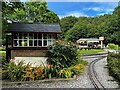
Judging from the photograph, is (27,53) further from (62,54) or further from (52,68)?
(52,68)

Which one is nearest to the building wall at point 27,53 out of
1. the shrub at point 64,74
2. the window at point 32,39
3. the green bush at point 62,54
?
the window at point 32,39

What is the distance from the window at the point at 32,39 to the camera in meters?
12.7

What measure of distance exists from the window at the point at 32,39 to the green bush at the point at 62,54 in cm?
158

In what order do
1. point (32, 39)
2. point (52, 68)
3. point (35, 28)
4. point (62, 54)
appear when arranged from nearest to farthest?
1. point (52, 68)
2. point (62, 54)
3. point (32, 39)
4. point (35, 28)

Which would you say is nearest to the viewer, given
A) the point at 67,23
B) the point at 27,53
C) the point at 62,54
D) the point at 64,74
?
the point at 64,74

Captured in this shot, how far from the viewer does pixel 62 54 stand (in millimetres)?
10938

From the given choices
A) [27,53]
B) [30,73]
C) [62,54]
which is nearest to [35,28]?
[27,53]

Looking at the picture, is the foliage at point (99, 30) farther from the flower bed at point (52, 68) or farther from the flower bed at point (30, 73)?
the flower bed at point (30, 73)

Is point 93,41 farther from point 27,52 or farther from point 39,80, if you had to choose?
point 39,80

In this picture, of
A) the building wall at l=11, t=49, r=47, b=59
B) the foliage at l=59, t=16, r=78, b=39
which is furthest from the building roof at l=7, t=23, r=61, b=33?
the foliage at l=59, t=16, r=78, b=39

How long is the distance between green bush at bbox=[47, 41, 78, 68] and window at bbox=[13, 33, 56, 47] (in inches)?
62.3

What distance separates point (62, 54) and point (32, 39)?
286 cm

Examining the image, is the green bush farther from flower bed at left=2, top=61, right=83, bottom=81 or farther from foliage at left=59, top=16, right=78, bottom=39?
foliage at left=59, top=16, right=78, bottom=39

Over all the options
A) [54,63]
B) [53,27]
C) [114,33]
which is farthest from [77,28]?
[54,63]
